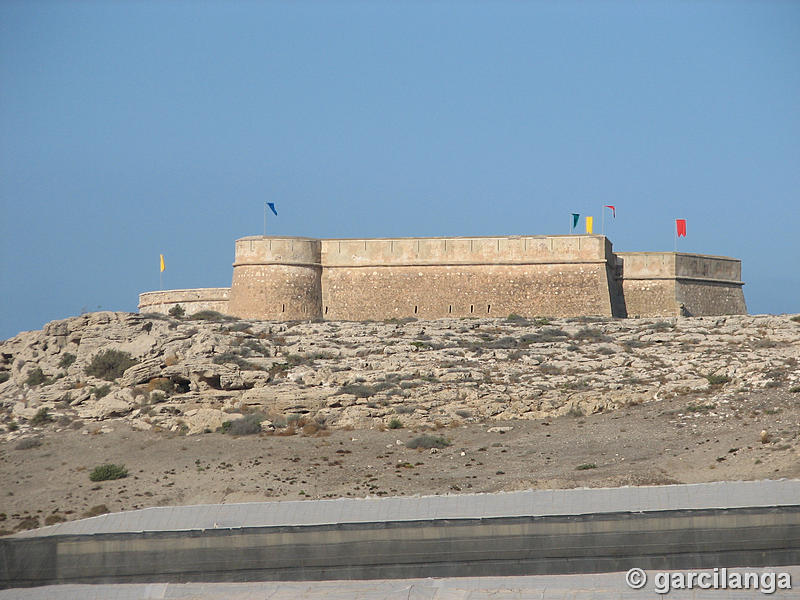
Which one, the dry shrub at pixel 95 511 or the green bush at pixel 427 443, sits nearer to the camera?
the dry shrub at pixel 95 511

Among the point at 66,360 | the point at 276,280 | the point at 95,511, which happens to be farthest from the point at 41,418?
the point at 276,280

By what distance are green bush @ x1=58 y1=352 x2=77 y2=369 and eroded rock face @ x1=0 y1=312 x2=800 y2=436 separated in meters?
0.04

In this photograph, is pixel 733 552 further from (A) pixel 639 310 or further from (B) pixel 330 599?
(A) pixel 639 310

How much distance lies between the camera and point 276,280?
36.8m

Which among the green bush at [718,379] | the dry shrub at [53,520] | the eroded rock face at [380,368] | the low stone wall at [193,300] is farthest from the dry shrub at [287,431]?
the low stone wall at [193,300]

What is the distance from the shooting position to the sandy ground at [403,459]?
805 inches

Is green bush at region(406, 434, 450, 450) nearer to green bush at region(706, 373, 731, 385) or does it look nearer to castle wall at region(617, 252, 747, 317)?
green bush at region(706, 373, 731, 385)

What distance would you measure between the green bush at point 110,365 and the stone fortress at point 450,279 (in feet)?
25.2

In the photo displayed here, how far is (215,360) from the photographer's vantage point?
28688mm

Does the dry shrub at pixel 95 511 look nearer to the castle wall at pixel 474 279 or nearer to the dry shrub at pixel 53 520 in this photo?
the dry shrub at pixel 53 520

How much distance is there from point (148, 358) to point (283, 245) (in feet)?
29.5

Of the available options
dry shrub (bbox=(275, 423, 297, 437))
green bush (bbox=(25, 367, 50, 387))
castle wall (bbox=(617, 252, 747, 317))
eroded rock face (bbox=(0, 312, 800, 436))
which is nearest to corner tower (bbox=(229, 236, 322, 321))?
eroded rock face (bbox=(0, 312, 800, 436))

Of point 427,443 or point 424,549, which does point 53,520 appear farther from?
point 424,549

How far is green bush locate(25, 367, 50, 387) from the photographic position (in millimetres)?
29469
